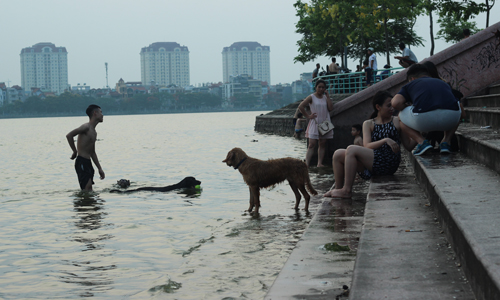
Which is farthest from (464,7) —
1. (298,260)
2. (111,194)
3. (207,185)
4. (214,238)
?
(298,260)

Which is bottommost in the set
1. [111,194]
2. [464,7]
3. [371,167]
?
[111,194]

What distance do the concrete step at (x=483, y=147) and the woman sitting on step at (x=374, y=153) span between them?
815 mm

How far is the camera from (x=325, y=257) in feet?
15.0

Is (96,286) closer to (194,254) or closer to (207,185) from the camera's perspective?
(194,254)

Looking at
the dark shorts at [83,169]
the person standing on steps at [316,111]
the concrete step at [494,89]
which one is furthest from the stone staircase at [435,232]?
the dark shorts at [83,169]

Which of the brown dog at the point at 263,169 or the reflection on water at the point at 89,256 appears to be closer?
the reflection on water at the point at 89,256

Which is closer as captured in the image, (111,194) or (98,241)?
(98,241)

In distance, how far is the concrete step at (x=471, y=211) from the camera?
2770 mm

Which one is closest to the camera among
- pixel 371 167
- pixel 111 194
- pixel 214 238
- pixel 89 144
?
pixel 214 238

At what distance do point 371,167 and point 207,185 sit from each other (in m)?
5.81

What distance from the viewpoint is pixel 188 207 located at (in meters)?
9.43

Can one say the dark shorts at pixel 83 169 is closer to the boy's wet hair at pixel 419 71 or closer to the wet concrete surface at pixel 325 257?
the wet concrete surface at pixel 325 257

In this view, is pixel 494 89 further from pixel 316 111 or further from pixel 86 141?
pixel 86 141

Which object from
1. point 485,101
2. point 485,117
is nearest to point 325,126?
point 485,101
